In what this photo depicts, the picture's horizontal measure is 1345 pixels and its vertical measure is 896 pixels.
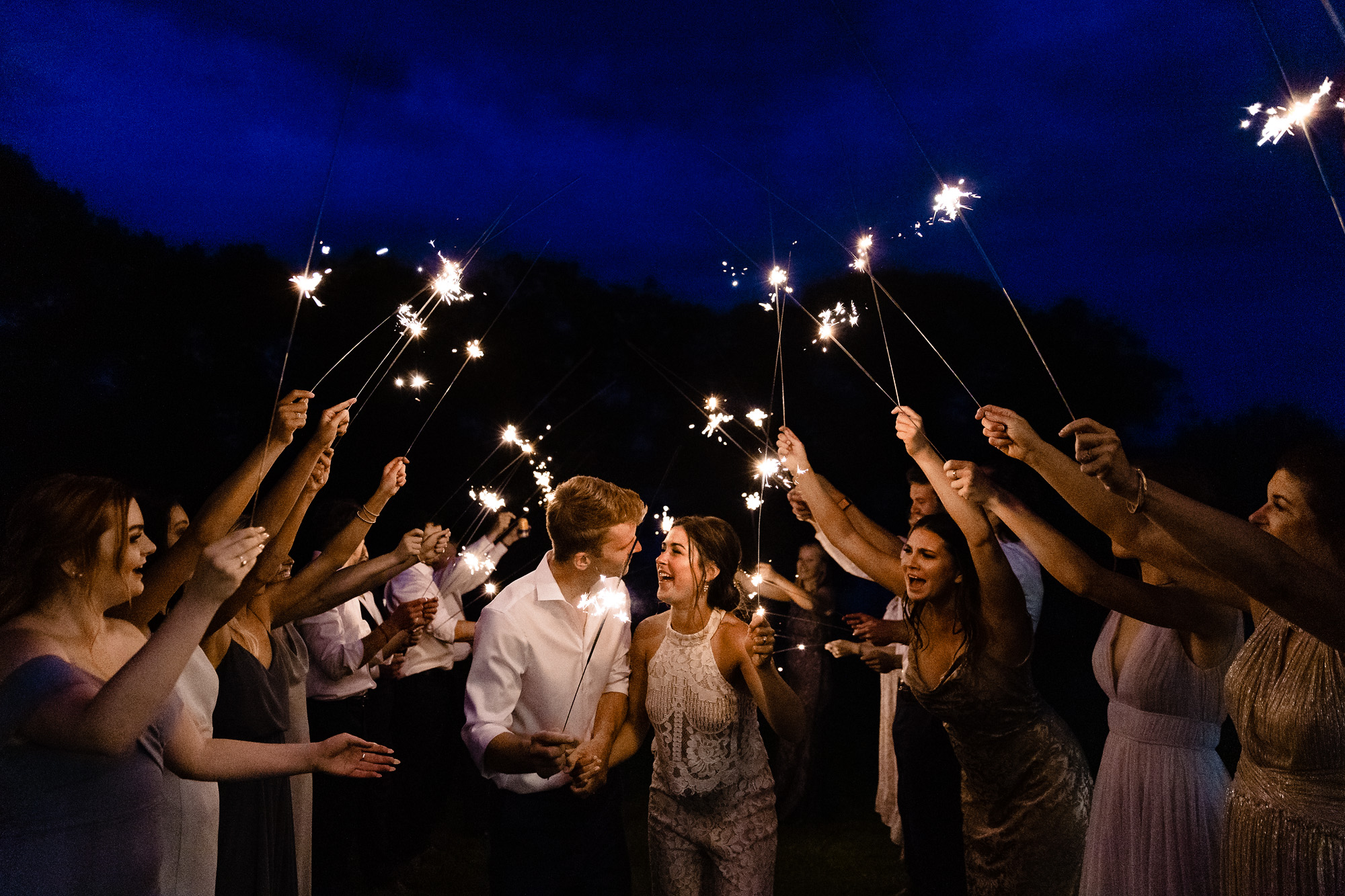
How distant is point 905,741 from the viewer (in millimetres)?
4543

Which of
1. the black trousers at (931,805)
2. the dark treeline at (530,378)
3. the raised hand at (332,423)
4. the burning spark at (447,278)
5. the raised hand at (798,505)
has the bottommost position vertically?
the black trousers at (931,805)

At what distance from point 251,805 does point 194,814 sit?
0.53m

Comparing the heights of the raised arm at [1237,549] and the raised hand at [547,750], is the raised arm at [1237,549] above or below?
above

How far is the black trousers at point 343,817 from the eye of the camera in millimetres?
4590

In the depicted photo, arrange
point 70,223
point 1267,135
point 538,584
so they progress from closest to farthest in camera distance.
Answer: point 1267,135 → point 538,584 → point 70,223

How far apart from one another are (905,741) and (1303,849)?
2.38 m

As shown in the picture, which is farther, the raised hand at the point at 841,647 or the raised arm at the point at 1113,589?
the raised hand at the point at 841,647

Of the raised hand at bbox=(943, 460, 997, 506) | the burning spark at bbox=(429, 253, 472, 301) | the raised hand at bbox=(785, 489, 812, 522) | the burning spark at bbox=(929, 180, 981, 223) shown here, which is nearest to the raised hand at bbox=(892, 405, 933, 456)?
the raised hand at bbox=(943, 460, 997, 506)

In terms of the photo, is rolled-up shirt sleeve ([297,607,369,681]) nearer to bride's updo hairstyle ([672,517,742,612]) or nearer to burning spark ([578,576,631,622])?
burning spark ([578,576,631,622])

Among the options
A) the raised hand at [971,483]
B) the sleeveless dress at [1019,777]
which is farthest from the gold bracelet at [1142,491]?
the sleeveless dress at [1019,777]

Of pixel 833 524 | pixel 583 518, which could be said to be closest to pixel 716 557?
pixel 583 518

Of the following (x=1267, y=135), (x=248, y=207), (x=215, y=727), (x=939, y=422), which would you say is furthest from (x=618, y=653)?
(x=939, y=422)

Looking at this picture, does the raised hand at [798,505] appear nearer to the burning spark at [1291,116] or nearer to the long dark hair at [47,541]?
the burning spark at [1291,116]

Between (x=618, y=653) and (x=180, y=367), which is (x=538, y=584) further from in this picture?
(x=180, y=367)
